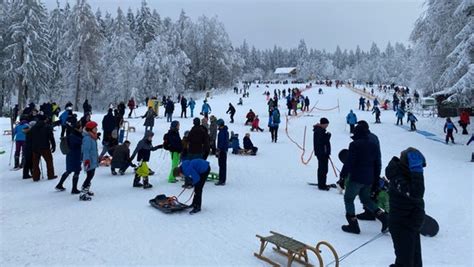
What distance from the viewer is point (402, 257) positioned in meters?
5.08

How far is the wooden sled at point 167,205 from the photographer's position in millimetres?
8562

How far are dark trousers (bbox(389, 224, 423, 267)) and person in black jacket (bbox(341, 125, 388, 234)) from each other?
213 cm

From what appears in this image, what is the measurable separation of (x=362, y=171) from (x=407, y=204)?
230 centimetres

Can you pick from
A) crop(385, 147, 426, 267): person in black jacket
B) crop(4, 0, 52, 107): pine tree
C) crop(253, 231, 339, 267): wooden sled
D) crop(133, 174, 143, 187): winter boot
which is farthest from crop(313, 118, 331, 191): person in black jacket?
crop(4, 0, 52, 107): pine tree

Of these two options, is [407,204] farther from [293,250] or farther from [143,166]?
[143,166]

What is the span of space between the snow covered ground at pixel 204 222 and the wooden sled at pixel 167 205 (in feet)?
0.52

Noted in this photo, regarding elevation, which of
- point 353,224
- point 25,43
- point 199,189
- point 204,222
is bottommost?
point 204,222

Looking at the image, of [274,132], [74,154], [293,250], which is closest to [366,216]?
[293,250]

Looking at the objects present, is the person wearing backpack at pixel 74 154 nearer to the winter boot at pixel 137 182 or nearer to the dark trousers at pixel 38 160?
the winter boot at pixel 137 182

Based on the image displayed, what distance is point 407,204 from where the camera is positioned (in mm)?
4918

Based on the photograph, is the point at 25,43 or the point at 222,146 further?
the point at 25,43

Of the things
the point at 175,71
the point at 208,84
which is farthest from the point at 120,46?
the point at 208,84

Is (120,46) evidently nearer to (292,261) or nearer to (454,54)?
(454,54)

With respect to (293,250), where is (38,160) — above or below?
above
